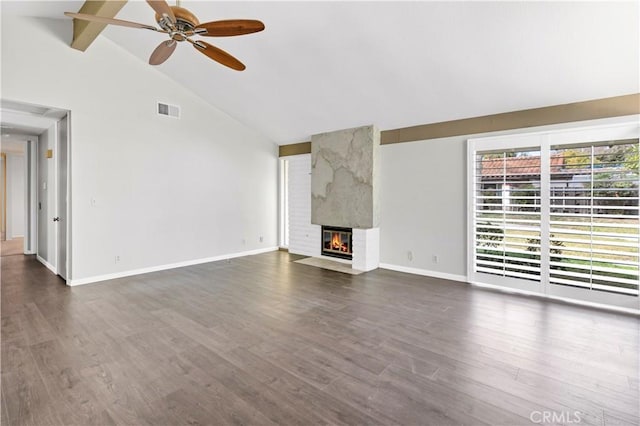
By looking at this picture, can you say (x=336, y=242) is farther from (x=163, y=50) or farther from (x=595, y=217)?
(x=163, y=50)

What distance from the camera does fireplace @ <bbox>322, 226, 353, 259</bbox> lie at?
632cm

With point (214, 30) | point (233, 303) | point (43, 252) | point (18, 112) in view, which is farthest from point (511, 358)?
point (43, 252)

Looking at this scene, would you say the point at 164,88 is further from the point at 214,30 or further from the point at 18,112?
the point at 214,30

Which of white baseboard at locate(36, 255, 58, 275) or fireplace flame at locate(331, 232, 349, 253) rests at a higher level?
fireplace flame at locate(331, 232, 349, 253)

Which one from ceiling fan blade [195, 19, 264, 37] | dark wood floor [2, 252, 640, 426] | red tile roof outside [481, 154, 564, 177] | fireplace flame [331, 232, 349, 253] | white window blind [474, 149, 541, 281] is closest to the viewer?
dark wood floor [2, 252, 640, 426]

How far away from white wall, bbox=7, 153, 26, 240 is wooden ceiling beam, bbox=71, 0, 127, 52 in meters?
7.09

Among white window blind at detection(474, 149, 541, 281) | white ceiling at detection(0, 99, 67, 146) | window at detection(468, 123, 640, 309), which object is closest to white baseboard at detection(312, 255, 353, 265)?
window at detection(468, 123, 640, 309)

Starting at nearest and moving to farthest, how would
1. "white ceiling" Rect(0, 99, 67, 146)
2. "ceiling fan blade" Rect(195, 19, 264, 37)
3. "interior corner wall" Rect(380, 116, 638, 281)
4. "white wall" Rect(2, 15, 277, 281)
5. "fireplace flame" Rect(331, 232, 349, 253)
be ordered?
1. "ceiling fan blade" Rect(195, 19, 264, 37)
2. "white wall" Rect(2, 15, 277, 281)
3. "white ceiling" Rect(0, 99, 67, 146)
4. "interior corner wall" Rect(380, 116, 638, 281)
5. "fireplace flame" Rect(331, 232, 349, 253)

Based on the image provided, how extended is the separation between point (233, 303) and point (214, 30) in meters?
2.99

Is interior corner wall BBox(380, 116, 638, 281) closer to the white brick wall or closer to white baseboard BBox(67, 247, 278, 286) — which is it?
the white brick wall

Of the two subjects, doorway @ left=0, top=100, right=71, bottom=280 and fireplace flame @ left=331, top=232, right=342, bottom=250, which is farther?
fireplace flame @ left=331, top=232, right=342, bottom=250

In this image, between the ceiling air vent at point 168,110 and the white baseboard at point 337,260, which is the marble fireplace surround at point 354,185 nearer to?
the white baseboard at point 337,260

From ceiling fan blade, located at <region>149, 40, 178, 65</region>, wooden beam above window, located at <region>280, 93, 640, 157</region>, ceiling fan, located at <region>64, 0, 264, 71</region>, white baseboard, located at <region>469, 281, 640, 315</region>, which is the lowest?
white baseboard, located at <region>469, 281, 640, 315</region>

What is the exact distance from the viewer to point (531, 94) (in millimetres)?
3980
